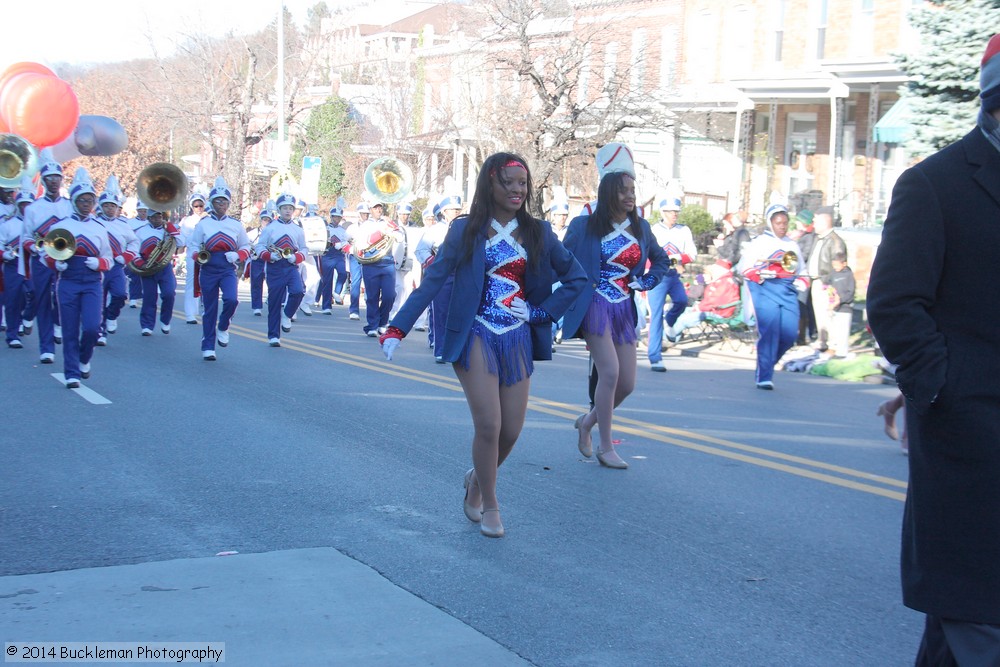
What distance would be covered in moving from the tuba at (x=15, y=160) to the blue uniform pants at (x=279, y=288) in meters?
3.55

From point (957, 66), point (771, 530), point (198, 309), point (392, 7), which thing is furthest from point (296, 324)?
point (392, 7)

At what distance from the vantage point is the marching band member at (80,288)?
11.6m

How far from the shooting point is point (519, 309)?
248 inches

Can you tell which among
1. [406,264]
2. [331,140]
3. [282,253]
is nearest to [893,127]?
[406,264]

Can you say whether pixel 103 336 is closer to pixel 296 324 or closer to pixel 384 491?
pixel 296 324

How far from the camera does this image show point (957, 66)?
15.5 meters

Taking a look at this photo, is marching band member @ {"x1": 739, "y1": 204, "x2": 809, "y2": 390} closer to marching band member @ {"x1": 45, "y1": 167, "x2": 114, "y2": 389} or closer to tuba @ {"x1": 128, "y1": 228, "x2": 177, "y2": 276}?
marching band member @ {"x1": 45, "y1": 167, "x2": 114, "y2": 389}

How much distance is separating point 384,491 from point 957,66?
11.6 metres

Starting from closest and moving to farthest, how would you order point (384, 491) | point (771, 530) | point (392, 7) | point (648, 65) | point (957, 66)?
point (771, 530)
point (384, 491)
point (957, 66)
point (648, 65)
point (392, 7)

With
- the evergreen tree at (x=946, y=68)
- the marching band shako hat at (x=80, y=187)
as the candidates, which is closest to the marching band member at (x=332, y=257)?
the marching band shako hat at (x=80, y=187)

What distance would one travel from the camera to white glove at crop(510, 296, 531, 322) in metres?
6.29

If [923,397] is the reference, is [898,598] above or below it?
below

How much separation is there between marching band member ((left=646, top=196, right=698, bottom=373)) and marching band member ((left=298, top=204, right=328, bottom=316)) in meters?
9.05

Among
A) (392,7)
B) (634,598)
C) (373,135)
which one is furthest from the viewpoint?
(392,7)
